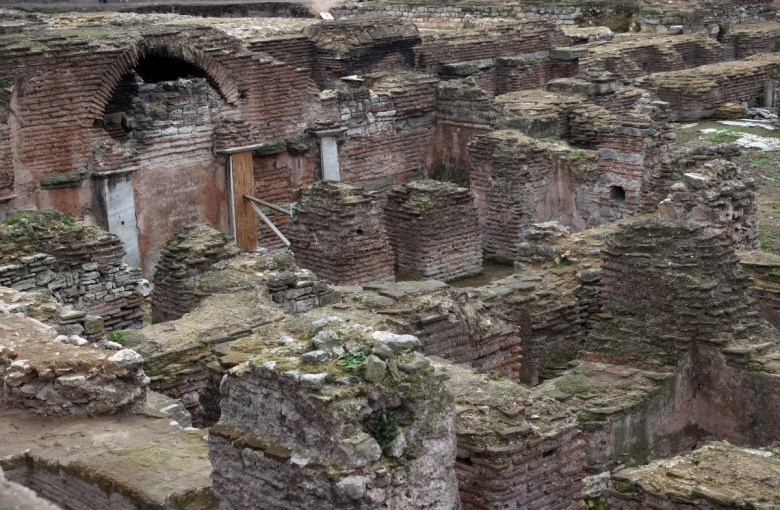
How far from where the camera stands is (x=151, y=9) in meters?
20.7

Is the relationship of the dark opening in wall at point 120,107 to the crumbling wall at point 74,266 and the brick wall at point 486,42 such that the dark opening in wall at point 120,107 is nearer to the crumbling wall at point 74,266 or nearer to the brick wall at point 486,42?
the crumbling wall at point 74,266

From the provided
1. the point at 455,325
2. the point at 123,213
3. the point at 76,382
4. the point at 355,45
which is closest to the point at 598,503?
the point at 455,325

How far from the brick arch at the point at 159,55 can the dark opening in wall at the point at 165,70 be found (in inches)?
7.0

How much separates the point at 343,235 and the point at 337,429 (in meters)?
7.08

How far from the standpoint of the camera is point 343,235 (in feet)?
39.5

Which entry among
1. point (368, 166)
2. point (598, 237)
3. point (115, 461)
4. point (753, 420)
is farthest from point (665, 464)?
point (368, 166)

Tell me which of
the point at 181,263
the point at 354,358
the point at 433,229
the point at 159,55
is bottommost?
the point at 433,229

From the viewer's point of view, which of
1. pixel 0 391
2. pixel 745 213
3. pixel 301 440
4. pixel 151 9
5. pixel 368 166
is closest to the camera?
pixel 301 440

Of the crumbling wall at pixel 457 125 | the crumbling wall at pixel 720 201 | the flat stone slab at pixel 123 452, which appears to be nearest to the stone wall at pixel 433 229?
the crumbling wall at pixel 457 125

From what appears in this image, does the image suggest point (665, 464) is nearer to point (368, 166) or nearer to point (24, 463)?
point (24, 463)

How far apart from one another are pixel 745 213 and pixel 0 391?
642cm

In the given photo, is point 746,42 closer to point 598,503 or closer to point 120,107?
point 120,107

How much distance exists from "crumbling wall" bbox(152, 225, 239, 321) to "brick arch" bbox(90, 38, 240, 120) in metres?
1.91

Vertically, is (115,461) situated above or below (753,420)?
above
